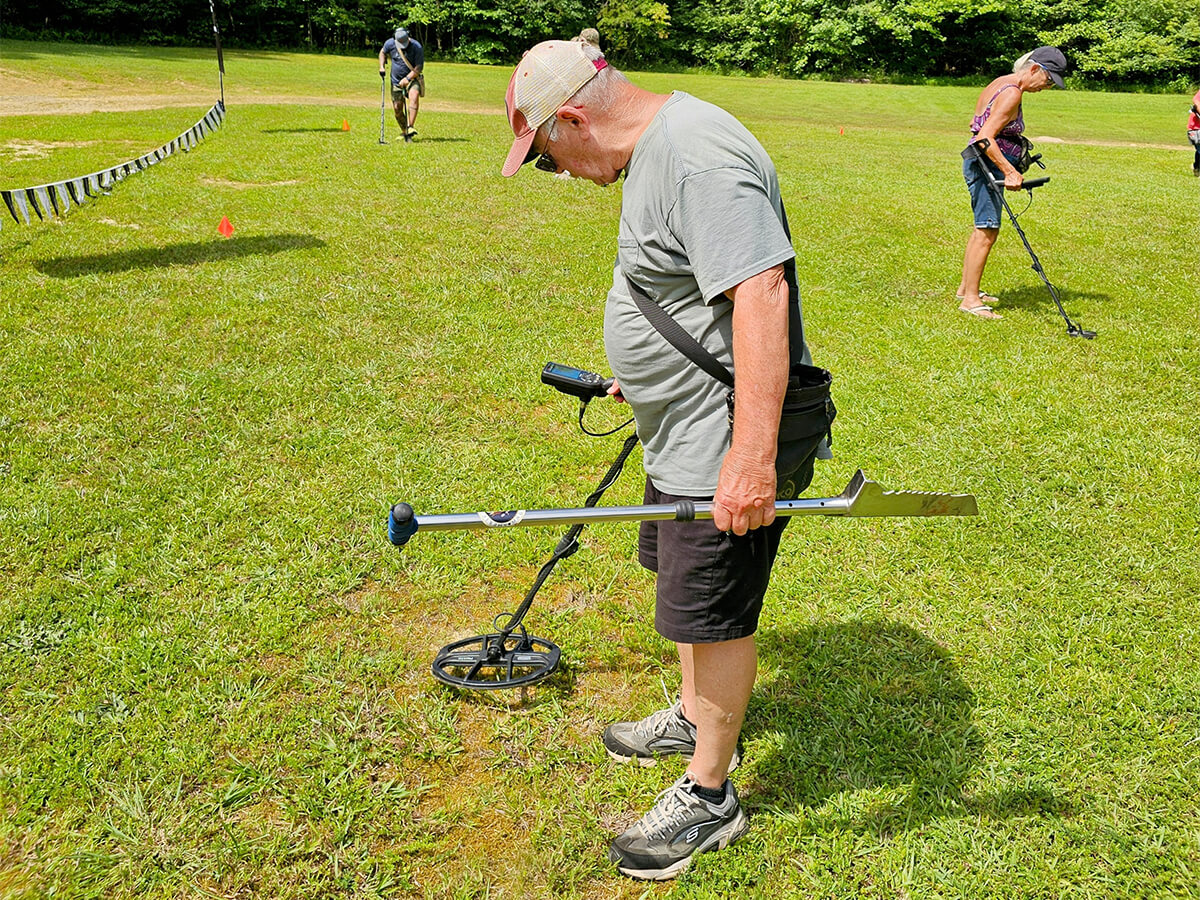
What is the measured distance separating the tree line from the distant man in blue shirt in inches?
1070

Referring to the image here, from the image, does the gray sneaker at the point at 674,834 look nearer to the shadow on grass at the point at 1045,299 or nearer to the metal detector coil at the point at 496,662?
the metal detector coil at the point at 496,662

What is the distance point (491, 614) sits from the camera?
3.76 metres

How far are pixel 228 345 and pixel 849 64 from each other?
45558 millimetres

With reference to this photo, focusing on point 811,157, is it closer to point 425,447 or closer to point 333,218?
point 333,218

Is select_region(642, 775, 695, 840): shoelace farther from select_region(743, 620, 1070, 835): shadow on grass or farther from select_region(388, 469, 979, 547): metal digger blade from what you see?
select_region(388, 469, 979, 547): metal digger blade

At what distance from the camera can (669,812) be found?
2646 millimetres

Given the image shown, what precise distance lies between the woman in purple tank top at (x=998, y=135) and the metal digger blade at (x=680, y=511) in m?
5.49

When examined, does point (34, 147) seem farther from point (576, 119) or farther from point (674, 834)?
point (674, 834)

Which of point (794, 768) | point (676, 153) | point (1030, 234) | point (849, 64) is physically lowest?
point (794, 768)

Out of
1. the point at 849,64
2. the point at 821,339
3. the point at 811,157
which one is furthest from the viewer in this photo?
the point at 849,64

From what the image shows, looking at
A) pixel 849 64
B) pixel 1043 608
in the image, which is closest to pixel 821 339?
pixel 1043 608

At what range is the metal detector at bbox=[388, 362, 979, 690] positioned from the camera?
2.24 metres

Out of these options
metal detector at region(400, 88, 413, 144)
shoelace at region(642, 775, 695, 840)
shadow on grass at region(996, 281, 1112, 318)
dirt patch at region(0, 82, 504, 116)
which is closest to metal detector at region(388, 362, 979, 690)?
shoelace at region(642, 775, 695, 840)

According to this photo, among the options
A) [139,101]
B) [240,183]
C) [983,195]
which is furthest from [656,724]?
[139,101]
